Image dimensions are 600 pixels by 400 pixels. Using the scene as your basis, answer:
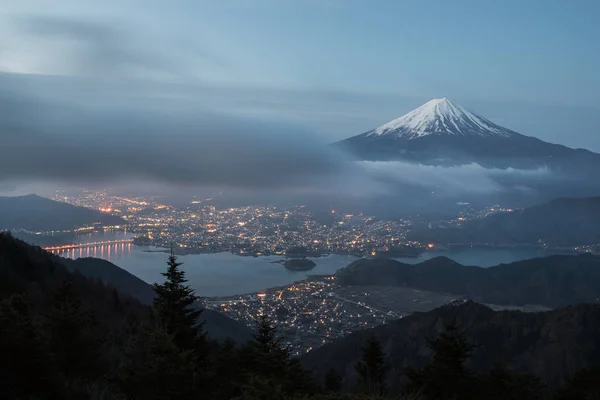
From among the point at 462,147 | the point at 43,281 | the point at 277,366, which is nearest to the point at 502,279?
the point at 43,281

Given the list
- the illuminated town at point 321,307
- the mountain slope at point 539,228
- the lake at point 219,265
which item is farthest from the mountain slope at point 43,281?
the mountain slope at point 539,228

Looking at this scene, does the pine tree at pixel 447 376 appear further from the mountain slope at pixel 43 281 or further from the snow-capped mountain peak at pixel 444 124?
the snow-capped mountain peak at pixel 444 124

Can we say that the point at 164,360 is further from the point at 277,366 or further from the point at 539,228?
the point at 539,228

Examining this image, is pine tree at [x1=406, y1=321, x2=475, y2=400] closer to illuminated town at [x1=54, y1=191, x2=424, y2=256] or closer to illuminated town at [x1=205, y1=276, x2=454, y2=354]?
illuminated town at [x1=205, y1=276, x2=454, y2=354]

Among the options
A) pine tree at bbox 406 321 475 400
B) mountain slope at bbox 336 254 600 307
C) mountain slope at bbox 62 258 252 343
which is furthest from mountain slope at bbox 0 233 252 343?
mountain slope at bbox 336 254 600 307

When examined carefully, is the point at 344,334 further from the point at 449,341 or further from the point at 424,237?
the point at 424,237

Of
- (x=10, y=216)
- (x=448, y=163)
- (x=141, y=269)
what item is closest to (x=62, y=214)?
(x=10, y=216)

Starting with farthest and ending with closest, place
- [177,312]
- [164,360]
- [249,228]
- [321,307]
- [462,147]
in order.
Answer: [462,147] → [249,228] → [321,307] → [177,312] → [164,360]
